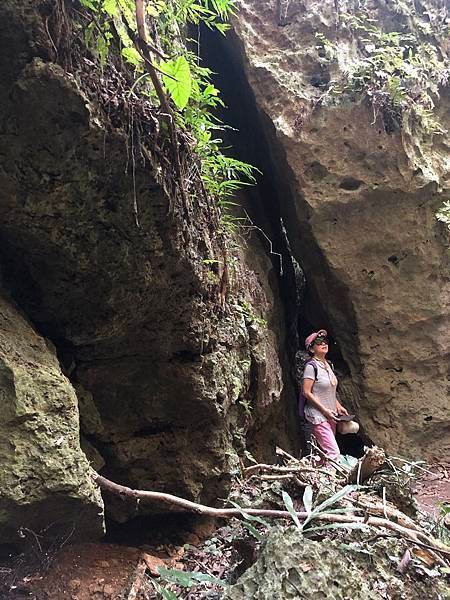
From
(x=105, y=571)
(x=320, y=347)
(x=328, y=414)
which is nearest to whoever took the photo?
(x=105, y=571)

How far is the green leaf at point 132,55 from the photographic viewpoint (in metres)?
2.29

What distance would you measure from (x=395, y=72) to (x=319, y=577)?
6.06 meters

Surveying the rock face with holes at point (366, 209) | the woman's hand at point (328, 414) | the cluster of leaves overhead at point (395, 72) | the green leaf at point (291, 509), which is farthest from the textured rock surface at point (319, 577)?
the cluster of leaves overhead at point (395, 72)

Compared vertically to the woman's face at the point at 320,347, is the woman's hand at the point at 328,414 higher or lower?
lower

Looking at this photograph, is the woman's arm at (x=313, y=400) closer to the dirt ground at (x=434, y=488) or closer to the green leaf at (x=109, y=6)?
the dirt ground at (x=434, y=488)

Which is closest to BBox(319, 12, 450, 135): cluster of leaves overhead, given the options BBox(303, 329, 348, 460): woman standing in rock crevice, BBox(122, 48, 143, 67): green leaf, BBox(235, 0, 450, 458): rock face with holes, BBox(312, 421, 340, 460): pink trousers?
BBox(235, 0, 450, 458): rock face with holes

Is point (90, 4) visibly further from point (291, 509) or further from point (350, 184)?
point (350, 184)

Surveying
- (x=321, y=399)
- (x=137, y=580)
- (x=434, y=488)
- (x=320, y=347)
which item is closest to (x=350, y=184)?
(x=320, y=347)

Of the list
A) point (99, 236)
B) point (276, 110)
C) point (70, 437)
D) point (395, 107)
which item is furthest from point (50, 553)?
point (395, 107)

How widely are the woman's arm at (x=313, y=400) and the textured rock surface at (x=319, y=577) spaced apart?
2.64m

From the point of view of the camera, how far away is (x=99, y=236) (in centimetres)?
260

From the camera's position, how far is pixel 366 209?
610 cm

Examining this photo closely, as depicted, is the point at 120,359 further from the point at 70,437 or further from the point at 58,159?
the point at 58,159

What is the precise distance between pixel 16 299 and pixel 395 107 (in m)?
5.11
